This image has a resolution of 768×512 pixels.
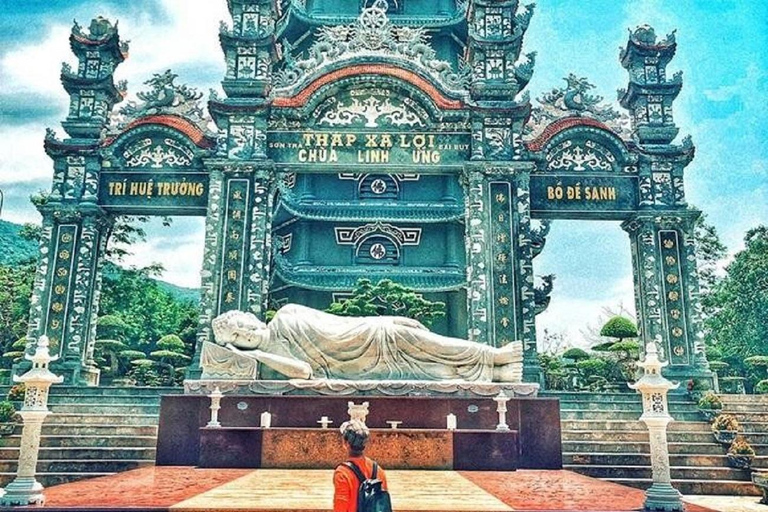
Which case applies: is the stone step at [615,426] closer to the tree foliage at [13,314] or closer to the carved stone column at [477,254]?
the carved stone column at [477,254]

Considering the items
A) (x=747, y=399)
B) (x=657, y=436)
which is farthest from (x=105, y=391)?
(x=747, y=399)

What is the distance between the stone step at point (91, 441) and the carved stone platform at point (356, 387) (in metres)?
2.07

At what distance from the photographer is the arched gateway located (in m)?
13.9

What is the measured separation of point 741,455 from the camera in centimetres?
982

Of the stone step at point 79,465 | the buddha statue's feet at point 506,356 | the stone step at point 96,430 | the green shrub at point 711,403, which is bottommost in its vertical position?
the stone step at point 79,465

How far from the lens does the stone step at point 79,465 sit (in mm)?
9523

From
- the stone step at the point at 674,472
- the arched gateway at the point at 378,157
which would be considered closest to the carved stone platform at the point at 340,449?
the stone step at the point at 674,472

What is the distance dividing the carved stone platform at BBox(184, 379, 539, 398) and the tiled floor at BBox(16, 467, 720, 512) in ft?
5.19

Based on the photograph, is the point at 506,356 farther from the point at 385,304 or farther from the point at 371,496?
the point at 385,304

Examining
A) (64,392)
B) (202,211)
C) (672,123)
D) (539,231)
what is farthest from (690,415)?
(64,392)

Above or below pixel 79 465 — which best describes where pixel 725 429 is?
above

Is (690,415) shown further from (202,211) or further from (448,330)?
(202,211)

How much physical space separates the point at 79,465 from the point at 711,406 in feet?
33.8

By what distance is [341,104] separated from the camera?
14.9 metres
